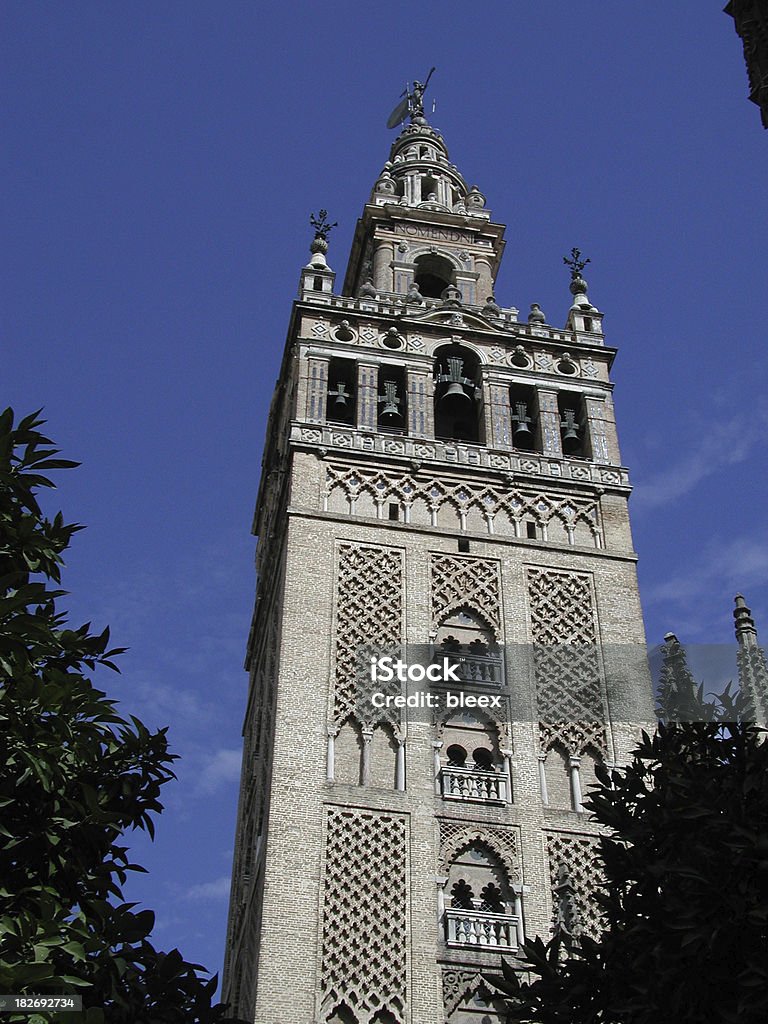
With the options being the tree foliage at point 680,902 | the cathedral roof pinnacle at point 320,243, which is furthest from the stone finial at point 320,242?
the tree foliage at point 680,902

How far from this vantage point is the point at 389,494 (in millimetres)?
26656

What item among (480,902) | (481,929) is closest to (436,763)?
(480,902)

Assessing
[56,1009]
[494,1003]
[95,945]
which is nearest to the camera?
[56,1009]

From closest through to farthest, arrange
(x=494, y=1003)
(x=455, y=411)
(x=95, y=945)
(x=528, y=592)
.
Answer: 1. (x=95, y=945)
2. (x=494, y=1003)
3. (x=528, y=592)
4. (x=455, y=411)

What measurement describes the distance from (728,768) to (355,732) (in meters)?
9.91

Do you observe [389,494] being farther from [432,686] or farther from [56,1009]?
[56,1009]

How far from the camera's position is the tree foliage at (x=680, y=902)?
488 inches

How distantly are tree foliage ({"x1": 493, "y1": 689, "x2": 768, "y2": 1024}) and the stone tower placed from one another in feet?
21.8

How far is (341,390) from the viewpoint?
94.5 feet

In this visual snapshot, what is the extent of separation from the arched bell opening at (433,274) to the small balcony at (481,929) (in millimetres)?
15706

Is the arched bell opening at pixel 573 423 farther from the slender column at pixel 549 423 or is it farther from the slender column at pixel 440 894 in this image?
the slender column at pixel 440 894

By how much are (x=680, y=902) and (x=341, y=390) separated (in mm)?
17300

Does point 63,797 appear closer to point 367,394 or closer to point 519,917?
point 519,917

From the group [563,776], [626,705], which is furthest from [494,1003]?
[626,705]
